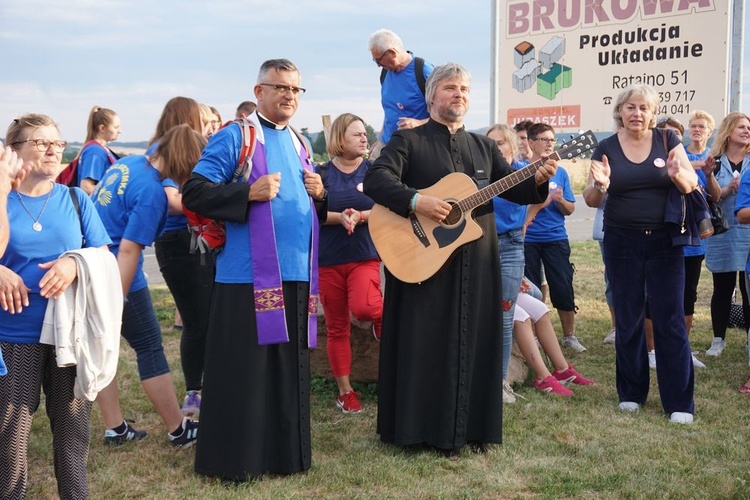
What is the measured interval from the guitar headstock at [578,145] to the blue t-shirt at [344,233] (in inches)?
61.5

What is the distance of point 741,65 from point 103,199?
27.4 feet

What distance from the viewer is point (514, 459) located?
4805 mm

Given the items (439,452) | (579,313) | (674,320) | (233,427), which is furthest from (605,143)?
(579,313)

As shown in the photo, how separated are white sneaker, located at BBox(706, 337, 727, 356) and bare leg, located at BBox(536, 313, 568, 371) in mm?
1631

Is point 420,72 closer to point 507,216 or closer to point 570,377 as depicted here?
point 507,216

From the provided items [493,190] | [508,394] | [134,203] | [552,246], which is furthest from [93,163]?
[552,246]

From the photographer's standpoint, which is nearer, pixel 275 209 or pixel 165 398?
pixel 275 209

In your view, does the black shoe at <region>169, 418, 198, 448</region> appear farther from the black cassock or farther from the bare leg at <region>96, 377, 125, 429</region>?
the black cassock

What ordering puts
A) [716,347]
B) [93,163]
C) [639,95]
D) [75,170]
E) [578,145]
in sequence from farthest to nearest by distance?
[716,347] → [75,170] → [93,163] → [639,95] → [578,145]

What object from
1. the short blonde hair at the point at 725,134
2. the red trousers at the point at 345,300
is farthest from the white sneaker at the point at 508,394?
the short blonde hair at the point at 725,134

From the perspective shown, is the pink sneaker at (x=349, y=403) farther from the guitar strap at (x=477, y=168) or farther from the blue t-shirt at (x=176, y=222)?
the guitar strap at (x=477, y=168)

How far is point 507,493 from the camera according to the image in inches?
169

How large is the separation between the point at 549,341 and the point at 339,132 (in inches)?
94.0

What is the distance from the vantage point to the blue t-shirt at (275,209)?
4422 millimetres
